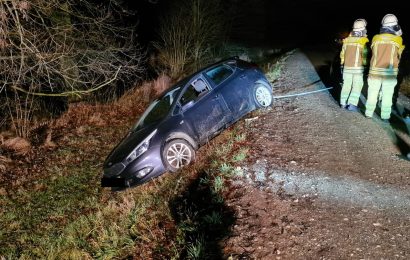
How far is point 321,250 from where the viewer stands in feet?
15.1

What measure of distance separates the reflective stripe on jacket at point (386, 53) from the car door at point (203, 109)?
3255 mm

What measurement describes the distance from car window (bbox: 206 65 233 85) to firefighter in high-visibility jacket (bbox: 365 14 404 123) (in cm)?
310

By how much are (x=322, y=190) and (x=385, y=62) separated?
3.37 meters

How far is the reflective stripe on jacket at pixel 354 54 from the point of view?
815 centimetres

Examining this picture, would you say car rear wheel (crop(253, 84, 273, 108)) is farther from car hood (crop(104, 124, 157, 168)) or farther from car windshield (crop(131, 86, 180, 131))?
car hood (crop(104, 124, 157, 168))

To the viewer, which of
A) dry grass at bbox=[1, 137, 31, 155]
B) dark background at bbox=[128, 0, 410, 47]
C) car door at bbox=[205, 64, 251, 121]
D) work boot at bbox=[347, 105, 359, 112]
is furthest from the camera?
dark background at bbox=[128, 0, 410, 47]

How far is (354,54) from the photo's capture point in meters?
8.29

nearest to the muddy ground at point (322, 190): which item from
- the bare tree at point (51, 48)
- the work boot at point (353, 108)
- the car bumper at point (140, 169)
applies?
the work boot at point (353, 108)

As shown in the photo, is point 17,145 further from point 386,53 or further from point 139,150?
point 386,53

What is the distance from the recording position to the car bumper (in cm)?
716

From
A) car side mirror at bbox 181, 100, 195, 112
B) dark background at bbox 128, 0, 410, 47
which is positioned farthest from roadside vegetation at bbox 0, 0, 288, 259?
dark background at bbox 128, 0, 410, 47

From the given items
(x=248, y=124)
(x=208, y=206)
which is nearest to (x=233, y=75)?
(x=248, y=124)

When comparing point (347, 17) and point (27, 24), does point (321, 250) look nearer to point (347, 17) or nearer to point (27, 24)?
point (27, 24)

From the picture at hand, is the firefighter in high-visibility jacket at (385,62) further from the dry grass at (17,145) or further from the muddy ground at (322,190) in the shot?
the dry grass at (17,145)
